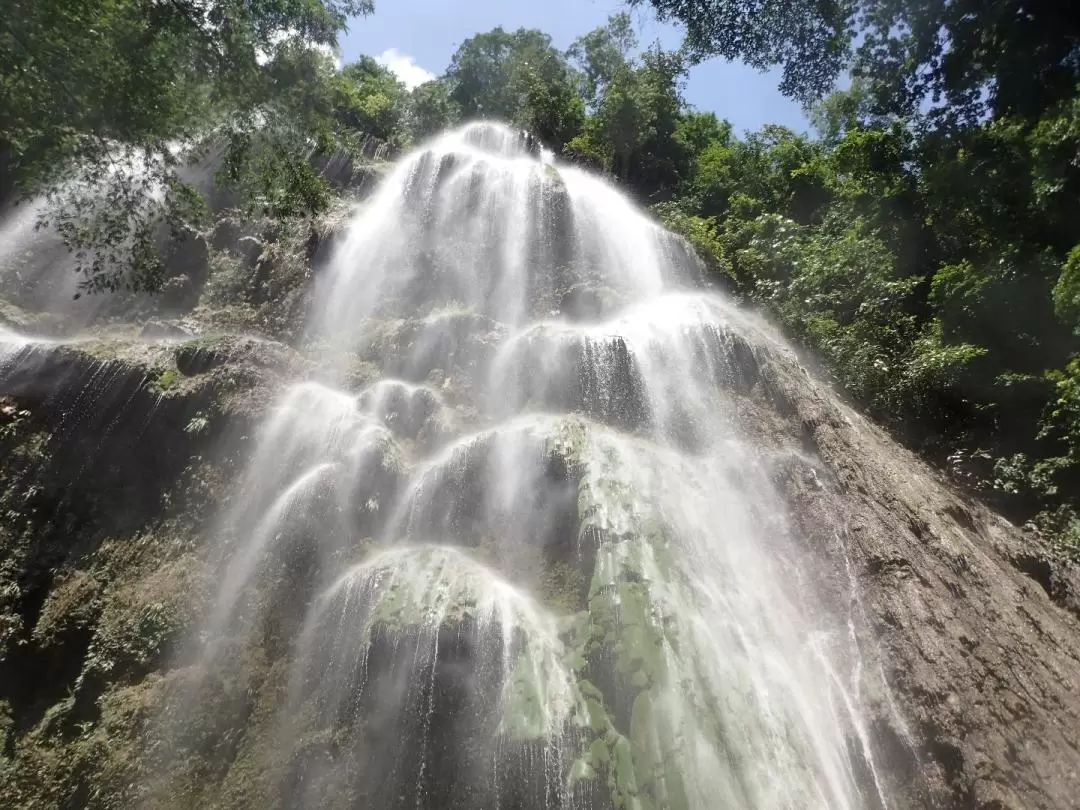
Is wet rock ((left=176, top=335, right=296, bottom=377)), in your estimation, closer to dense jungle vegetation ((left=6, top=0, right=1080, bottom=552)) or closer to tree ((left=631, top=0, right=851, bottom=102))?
dense jungle vegetation ((left=6, top=0, right=1080, bottom=552))

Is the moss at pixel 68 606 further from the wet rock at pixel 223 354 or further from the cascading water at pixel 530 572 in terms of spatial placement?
the wet rock at pixel 223 354

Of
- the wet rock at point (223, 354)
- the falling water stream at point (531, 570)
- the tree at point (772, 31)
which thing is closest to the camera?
the falling water stream at point (531, 570)

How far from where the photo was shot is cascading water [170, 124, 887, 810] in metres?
5.61

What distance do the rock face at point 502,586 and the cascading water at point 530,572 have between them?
0.12 feet

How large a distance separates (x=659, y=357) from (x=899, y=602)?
5.33 metres

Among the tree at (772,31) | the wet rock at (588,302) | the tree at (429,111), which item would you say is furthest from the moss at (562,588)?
the tree at (429,111)

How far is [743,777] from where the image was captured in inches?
205

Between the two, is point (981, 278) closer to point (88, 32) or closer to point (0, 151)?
point (88, 32)

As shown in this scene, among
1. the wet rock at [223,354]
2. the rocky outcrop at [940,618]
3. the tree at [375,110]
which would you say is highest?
the tree at [375,110]

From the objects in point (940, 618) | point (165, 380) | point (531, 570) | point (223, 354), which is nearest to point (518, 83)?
point (223, 354)

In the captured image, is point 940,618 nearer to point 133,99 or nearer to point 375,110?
point 133,99

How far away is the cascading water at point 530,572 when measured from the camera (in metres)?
5.61

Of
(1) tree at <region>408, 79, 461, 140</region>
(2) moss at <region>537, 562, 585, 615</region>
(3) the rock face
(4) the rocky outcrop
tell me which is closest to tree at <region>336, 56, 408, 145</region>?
(1) tree at <region>408, 79, 461, 140</region>

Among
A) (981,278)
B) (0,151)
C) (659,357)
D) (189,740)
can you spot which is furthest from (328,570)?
(981,278)
